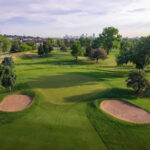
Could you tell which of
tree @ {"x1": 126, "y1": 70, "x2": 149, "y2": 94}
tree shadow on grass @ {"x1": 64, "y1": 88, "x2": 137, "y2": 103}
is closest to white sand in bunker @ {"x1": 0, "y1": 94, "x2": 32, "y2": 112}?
tree shadow on grass @ {"x1": 64, "y1": 88, "x2": 137, "y2": 103}

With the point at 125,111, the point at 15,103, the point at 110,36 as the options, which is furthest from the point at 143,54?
the point at 110,36

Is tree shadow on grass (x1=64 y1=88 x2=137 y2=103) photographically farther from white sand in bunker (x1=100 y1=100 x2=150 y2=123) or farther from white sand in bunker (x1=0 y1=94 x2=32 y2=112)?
white sand in bunker (x1=0 y1=94 x2=32 y2=112)

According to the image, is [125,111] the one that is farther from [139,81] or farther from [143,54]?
[143,54]

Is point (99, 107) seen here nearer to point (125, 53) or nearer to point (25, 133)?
point (25, 133)

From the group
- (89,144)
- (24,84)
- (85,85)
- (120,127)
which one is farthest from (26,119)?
(85,85)

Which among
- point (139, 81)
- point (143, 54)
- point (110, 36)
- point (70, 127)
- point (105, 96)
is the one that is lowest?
point (70, 127)

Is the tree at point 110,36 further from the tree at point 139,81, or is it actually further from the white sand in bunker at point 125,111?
the white sand in bunker at point 125,111
